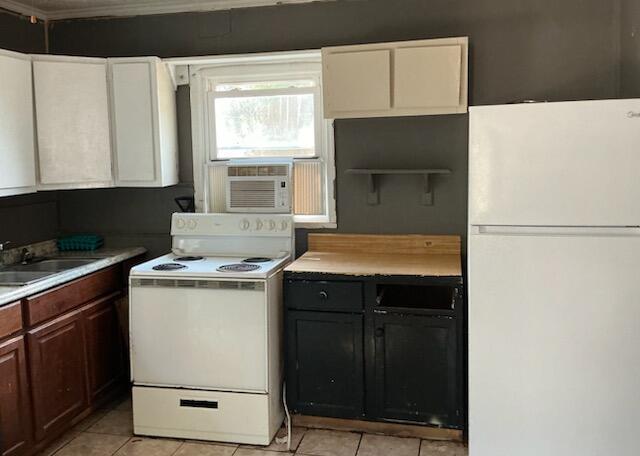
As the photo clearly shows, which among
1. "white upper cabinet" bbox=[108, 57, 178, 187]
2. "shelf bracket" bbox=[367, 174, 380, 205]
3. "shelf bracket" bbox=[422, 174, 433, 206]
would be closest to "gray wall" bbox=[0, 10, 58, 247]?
"white upper cabinet" bbox=[108, 57, 178, 187]

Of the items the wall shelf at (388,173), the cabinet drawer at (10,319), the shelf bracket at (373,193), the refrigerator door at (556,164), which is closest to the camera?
the refrigerator door at (556,164)

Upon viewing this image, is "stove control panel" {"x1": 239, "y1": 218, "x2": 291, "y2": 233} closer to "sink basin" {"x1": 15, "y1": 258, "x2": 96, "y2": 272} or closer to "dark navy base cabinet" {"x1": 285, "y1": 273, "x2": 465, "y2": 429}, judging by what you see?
"dark navy base cabinet" {"x1": 285, "y1": 273, "x2": 465, "y2": 429}

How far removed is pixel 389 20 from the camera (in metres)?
3.60

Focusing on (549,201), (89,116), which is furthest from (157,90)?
(549,201)

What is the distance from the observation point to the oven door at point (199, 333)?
3201 mm

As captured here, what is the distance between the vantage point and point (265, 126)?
3.91 metres

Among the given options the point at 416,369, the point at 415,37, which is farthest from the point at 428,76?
the point at 416,369

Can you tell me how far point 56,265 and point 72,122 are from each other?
814 millimetres

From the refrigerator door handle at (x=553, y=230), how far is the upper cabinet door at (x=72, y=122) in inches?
87.1

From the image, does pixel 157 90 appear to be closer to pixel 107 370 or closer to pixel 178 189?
pixel 178 189

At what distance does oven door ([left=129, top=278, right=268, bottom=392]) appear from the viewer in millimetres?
3201

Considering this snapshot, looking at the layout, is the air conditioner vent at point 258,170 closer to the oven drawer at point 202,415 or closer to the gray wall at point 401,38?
the gray wall at point 401,38

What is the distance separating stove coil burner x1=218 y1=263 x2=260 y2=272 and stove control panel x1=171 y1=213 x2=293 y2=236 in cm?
35

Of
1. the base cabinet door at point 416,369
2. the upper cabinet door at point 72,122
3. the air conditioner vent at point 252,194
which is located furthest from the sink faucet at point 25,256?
the base cabinet door at point 416,369
